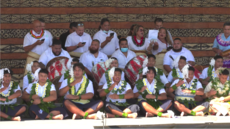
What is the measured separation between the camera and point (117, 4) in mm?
8297

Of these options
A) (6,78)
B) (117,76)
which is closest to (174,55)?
(117,76)

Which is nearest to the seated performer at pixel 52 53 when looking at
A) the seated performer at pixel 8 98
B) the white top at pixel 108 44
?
the seated performer at pixel 8 98

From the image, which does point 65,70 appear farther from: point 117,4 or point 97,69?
point 117,4

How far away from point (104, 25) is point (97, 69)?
1.12m

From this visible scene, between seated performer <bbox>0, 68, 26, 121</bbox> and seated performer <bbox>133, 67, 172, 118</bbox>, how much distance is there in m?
1.73

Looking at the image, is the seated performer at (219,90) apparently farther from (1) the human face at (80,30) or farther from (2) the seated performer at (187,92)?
(1) the human face at (80,30)

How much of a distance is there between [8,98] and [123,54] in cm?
214

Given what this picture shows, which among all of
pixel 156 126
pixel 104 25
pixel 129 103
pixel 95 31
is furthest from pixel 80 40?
pixel 156 126

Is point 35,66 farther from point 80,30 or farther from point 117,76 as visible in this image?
point 117,76

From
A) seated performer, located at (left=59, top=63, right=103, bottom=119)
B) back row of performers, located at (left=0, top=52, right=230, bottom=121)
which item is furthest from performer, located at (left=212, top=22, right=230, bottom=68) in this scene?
seated performer, located at (left=59, top=63, right=103, bottom=119)

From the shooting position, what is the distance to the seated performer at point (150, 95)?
19.8ft

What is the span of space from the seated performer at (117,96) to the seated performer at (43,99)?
2.21 feet

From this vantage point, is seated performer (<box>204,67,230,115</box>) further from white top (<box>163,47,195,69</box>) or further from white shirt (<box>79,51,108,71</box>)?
white shirt (<box>79,51,108,71</box>)

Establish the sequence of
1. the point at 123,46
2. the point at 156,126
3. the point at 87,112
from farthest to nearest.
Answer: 1. the point at 123,46
2. the point at 87,112
3. the point at 156,126
